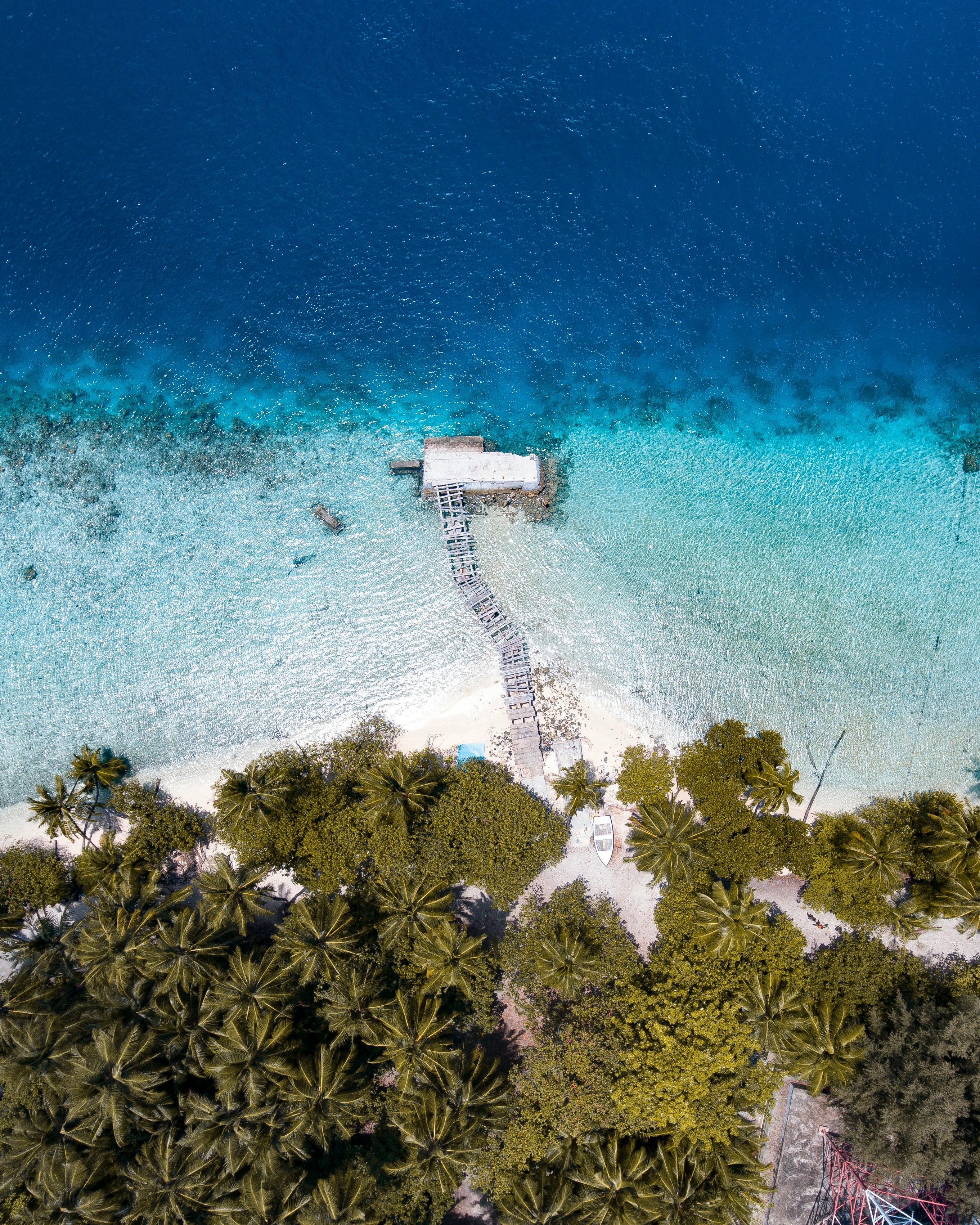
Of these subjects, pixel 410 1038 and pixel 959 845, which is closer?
pixel 410 1038

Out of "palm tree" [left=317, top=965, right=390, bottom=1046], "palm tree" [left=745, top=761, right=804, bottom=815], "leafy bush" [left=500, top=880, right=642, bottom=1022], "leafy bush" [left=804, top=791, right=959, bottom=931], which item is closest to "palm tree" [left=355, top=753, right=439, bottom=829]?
"palm tree" [left=317, top=965, right=390, bottom=1046]

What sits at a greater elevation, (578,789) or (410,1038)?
(578,789)

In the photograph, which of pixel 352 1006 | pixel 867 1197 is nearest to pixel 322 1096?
pixel 352 1006

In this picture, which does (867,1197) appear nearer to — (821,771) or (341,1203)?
(821,771)

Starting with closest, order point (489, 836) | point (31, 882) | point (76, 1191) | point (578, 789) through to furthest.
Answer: point (76, 1191) < point (489, 836) < point (31, 882) < point (578, 789)

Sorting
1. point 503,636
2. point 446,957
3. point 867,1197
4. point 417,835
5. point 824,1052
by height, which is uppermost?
point 503,636

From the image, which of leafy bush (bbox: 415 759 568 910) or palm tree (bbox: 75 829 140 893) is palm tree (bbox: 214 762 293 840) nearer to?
palm tree (bbox: 75 829 140 893)
